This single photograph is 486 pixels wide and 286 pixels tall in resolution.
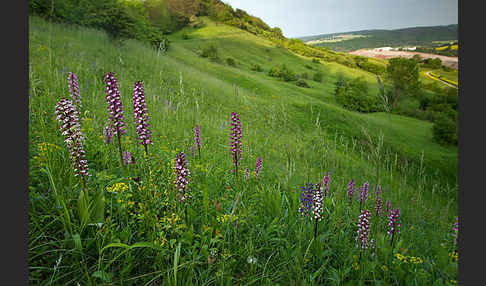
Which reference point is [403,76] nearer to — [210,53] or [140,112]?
[210,53]

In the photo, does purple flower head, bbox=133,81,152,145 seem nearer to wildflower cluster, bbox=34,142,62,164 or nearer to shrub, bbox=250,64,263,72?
wildflower cluster, bbox=34,142,62,164

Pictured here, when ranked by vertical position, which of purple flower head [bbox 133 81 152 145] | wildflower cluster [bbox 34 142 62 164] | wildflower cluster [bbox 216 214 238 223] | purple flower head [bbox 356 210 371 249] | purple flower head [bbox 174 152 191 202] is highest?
purple flower head [bbox 133 81 152 145]

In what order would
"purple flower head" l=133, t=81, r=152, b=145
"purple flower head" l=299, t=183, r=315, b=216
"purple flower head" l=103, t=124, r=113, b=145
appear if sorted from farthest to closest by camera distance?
1. "purple flower head" l=103, t=124, r=113, b=145
2. "purple flower head" l=299, t=183, r=315, b=216
3. "purple flower head" l=133, t=81, r=152, b=145

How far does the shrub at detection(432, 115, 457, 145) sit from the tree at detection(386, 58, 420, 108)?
45.6ft

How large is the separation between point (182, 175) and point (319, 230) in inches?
62.0

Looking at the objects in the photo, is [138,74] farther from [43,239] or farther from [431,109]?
[431,109]

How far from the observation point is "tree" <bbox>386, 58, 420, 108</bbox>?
34188 millimetres

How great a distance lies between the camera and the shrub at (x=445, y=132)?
21.4m

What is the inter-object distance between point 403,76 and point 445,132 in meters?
16.5

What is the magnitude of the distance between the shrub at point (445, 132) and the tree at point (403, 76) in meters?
13.9

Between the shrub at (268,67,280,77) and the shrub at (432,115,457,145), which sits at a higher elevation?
the shrub at (268,67,280,77)

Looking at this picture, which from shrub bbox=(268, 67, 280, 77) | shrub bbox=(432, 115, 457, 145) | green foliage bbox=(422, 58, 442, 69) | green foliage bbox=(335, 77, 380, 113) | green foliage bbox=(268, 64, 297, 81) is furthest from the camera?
shrub bbox=(268, 67, 280, 77)

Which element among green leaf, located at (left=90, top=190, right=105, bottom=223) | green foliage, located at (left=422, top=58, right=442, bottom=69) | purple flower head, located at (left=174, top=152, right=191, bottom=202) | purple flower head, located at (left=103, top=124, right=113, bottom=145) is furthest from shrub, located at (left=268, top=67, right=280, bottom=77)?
green leaf, located at (left=90, top=190, right=105, bottom=223)

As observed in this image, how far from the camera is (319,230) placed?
229 centimetres
